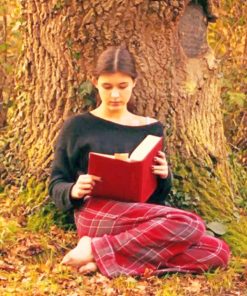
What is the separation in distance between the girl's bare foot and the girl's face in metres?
0.87

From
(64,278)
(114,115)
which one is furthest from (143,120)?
(64,278)

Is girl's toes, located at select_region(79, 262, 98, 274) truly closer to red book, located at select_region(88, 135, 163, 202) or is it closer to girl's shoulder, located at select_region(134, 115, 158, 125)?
red book, located at select_region(88, 135, 163, 202)

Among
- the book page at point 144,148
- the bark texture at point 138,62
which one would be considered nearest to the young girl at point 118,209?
the book page at point 144,148

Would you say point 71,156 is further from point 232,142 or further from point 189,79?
point 232,142

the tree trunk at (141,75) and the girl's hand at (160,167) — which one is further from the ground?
the tree trunk at (141,75)

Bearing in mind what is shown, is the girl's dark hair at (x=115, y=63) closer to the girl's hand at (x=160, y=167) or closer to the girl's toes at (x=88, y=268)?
the girl's hand at (x=160, y=167)

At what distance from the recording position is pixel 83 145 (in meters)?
4.75

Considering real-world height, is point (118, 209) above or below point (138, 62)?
below

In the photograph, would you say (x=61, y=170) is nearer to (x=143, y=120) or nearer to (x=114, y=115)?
(x=114, y=115)

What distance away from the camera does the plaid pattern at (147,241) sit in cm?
440

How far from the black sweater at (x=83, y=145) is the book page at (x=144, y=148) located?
0.52ft

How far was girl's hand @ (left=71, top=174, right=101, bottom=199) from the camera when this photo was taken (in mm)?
4414

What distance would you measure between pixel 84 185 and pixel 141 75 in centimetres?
105

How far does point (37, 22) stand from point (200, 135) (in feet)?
4.61
